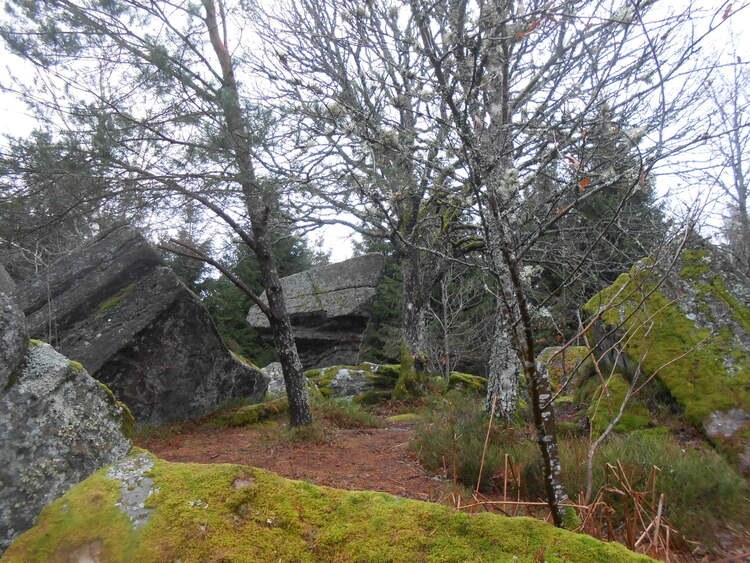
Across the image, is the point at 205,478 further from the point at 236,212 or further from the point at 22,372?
the point at 236,212

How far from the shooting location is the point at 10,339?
1.91m

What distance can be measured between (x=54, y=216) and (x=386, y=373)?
7.89 meters

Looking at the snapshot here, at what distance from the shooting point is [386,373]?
37.0 ft

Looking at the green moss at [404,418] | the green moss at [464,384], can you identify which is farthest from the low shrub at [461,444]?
the green moss at [464,384]

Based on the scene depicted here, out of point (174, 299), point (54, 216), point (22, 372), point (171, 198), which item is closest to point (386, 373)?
point (174, 299)

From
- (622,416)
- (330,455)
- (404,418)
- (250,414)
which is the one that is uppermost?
(622,416)

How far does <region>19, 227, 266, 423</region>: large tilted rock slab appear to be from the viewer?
619 cm

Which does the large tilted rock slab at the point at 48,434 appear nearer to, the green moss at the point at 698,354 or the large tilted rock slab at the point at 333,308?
the green moss at the point at 698,354

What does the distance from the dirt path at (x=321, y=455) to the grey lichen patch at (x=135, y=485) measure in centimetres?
239

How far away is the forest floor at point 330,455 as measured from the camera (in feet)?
13.1

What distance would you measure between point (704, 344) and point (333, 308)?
10.2m

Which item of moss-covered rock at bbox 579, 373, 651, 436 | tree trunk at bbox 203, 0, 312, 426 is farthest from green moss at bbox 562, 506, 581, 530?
tree trunk at bbox 203, 0, 312, 426

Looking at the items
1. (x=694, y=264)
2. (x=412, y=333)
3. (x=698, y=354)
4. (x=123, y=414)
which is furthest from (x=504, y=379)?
(x=123, y=414)

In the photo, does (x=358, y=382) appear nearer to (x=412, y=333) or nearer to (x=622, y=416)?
(x=412, y=333)
